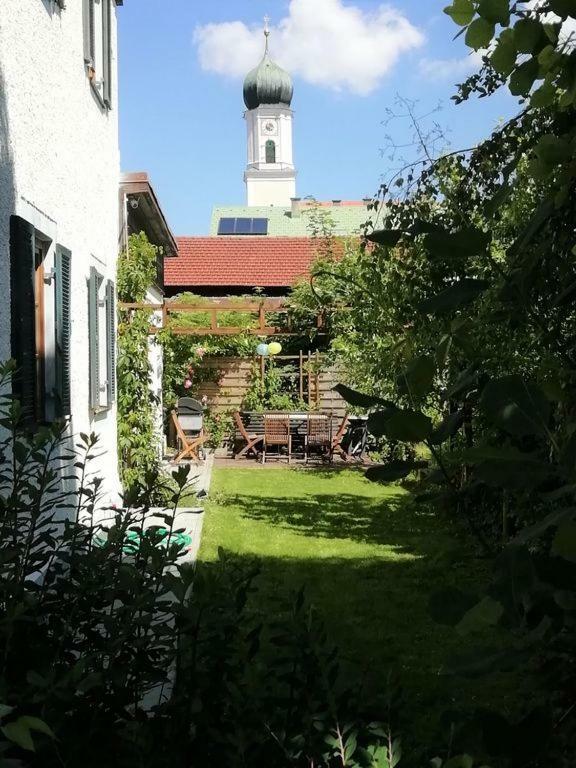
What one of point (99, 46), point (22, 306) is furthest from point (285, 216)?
point (22, 306)

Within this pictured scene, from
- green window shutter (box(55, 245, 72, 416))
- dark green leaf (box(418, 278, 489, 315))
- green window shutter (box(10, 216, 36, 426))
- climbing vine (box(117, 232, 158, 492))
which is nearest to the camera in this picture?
dark green leaf (box(418, 278, 489, 315))

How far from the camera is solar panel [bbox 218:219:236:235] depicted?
34125mm

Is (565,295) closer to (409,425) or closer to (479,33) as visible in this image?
(479,33)

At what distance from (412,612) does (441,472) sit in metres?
5.11

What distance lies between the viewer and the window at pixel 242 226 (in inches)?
1351

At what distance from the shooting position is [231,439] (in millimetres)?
17156

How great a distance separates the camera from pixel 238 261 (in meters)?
24.0

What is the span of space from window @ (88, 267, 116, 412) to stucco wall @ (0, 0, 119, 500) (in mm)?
99

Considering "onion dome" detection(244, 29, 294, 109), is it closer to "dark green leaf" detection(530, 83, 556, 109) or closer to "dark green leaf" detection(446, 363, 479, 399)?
"dark green leaf" detection(530, 83, 556, 109)

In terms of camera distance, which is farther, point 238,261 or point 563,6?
point 238,261

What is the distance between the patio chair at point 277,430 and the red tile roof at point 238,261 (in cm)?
687

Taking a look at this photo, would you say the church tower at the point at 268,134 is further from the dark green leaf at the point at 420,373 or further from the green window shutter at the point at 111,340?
the dark green leaf at the point at 420,373

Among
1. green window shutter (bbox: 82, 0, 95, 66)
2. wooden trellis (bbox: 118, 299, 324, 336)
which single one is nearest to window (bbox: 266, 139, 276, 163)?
wooden trellis (bbox: 118, 299, 324, 336)

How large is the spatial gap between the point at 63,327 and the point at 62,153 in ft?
4.02
